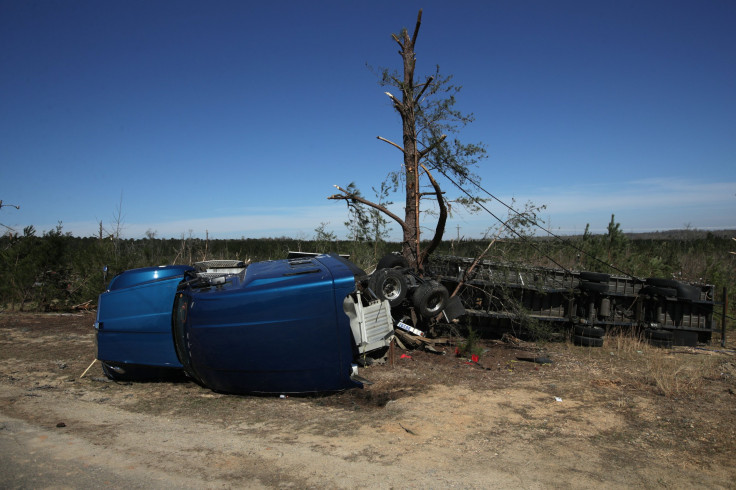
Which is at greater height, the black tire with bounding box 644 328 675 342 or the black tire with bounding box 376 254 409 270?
the black tire with bounding box 376 254 409 270

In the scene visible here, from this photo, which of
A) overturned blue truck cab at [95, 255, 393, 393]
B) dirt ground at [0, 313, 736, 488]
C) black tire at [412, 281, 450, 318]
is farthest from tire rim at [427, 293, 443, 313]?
overturned blue truck cab at [95, 255, 393, 393]

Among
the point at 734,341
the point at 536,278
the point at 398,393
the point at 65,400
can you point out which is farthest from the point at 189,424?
the point at 734,341

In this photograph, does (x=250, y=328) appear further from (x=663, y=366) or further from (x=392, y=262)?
(x=663, y=366)

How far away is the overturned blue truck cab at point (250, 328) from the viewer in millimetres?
5133

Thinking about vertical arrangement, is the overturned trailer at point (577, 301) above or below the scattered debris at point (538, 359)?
above

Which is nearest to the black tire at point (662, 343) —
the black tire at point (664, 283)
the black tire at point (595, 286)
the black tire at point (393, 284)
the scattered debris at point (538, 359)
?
the black tire at point (664, 283)

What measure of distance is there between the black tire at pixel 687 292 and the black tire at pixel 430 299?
4662 millimetres

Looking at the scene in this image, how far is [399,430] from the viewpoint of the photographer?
15.2ft

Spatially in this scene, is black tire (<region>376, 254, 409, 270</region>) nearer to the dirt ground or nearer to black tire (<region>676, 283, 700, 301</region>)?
the dirt ground

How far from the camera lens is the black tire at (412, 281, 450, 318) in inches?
310

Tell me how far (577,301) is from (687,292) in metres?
2.00

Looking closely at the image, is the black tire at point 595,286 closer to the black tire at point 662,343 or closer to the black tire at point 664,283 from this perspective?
the black tire at point 664,283

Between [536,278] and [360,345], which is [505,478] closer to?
[360,345]

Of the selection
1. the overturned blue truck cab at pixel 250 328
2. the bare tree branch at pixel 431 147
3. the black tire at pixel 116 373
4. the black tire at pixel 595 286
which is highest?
the bare tree branch at pixel 431 147
